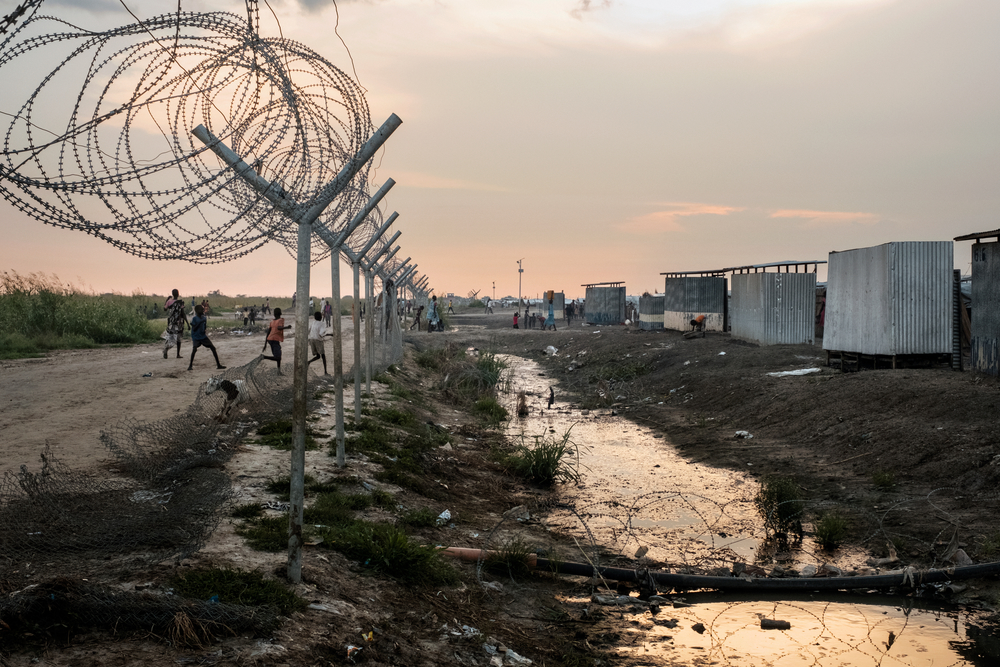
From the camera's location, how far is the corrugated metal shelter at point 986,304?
1108cm

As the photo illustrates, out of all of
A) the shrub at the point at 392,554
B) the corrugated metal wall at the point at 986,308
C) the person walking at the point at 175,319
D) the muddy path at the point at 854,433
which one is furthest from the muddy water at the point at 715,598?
the person walking at the point at 175,319

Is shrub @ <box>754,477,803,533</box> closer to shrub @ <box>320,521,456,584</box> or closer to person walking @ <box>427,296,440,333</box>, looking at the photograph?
shrub @ <box>320,521,456,584</box>

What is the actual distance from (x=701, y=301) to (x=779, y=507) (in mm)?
20636

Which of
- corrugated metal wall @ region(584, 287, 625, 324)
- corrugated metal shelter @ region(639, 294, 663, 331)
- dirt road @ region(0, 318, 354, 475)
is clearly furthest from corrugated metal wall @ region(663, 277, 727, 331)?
dirt road @ region(0, 318, 354, 475)

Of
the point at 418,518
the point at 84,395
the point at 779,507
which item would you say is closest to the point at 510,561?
the point at 418,518

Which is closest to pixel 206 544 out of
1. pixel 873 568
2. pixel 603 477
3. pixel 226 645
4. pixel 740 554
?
pixel 226 645

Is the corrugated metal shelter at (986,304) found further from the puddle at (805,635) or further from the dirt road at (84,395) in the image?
the dirt road at (84,395)

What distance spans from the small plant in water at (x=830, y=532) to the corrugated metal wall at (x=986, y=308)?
622cm

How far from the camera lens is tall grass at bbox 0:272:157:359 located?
69.0ft

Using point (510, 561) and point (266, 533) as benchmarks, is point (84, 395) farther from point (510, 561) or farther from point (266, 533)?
point (510, 561)

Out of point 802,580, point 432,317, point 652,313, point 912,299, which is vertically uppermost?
point 912,299

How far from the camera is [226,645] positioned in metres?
3.45

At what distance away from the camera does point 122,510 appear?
14.9 feet

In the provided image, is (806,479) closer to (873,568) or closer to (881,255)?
(873,568)
